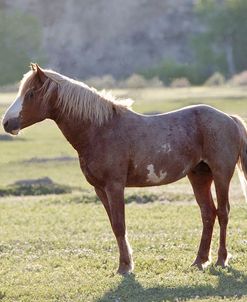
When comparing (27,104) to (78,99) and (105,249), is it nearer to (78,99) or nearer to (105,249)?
(78,99)

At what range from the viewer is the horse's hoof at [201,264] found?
407 inches

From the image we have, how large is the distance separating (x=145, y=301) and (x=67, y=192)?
11.8 meters

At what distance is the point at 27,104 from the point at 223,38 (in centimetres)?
7696

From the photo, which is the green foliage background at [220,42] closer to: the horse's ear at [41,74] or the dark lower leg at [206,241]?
the dark lower leg at [206,241]

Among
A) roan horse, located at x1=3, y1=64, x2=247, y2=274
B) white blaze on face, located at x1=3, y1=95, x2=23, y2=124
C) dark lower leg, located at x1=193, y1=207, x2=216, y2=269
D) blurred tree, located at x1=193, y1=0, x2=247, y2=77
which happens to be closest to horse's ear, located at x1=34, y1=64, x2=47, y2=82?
roan horse, located at x1=3, y1=64, x2=247, y2=274

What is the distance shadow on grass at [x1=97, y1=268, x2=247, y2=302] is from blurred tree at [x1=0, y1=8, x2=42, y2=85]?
54.0 metres

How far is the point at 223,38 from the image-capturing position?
281 feet

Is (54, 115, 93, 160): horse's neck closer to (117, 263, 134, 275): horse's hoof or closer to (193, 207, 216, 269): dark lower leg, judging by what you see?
(117, 263, 134, 275): horse's hoof

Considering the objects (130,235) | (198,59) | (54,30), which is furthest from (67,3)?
(130,235)

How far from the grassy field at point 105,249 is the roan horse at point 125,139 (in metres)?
0.54

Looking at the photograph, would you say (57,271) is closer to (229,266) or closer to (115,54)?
(229,266)

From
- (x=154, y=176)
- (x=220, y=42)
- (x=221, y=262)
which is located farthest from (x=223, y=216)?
(x=220, y=42)

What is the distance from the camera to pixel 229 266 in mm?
10367

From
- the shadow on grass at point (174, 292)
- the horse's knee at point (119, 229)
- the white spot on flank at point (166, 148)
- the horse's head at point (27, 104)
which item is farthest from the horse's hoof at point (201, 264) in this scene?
the horse's head at point (27, 104)
